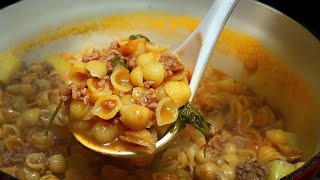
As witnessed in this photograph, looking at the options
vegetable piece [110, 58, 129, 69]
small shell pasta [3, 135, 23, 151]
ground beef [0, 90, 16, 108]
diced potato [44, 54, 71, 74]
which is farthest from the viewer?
diced potato [44, 54, 71, 74]

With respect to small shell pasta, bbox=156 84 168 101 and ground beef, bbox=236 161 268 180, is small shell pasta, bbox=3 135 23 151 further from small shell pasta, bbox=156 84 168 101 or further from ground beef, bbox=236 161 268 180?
ground beef, bbox=236 161 268 180

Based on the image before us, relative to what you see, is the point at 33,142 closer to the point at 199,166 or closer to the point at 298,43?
the point at 199,166

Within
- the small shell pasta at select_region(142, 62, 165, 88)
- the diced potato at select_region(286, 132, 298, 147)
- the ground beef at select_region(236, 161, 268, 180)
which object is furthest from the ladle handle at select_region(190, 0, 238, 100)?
the diced potato at select_region(286, 132, 298, 147)

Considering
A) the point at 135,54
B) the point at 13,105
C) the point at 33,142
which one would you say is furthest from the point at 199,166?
the point at 13,105

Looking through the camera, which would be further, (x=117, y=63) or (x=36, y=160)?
(x=36, y=160)

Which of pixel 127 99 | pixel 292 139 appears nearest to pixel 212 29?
pixel 127 99

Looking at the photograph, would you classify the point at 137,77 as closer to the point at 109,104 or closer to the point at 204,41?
the point at 109,104
